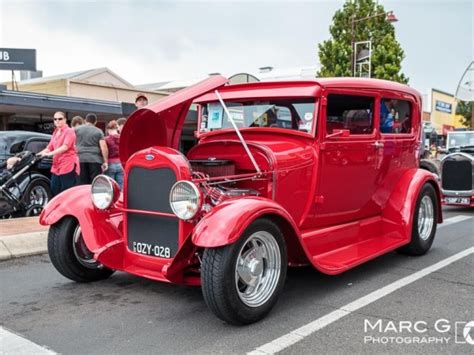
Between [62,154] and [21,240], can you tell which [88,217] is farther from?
[62,154]

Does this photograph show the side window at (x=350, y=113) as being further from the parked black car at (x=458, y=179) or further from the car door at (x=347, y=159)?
the parked black car at (x=458, y=179)

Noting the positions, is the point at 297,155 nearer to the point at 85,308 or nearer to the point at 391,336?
the point at 391,336

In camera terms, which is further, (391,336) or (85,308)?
(85,308)

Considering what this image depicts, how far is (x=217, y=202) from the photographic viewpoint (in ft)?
12.8

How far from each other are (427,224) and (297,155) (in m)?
2.44

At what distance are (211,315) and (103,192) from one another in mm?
1420

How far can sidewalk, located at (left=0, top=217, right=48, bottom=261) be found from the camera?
570 centimetres

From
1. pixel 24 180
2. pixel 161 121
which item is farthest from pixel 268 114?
pixel 24 180

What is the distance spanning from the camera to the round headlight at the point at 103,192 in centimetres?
422

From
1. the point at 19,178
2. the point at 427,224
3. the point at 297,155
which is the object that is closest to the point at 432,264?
the point at 427,224

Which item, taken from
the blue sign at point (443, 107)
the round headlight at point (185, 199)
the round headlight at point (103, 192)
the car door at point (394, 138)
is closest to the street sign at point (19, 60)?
the round headlight at point (103, 192)

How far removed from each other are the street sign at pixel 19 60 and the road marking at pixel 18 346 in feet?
50.3

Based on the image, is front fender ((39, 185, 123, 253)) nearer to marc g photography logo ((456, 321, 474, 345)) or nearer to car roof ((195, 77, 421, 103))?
car roof ((195, 77, 421, 103))

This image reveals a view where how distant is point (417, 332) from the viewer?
11.3ft
